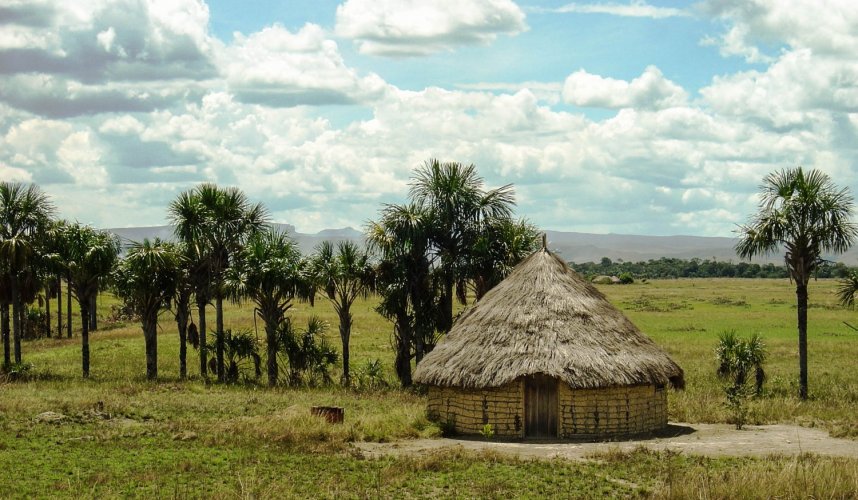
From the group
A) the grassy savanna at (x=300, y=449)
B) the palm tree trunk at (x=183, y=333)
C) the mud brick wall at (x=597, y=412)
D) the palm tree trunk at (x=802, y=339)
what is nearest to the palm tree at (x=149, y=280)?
the palm tree trunk at (x=183, y=333)

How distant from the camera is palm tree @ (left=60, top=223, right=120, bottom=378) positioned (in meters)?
35.7

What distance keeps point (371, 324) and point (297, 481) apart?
44020 mm

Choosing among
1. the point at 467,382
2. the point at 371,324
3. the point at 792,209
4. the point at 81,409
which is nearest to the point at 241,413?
the point at 81,409

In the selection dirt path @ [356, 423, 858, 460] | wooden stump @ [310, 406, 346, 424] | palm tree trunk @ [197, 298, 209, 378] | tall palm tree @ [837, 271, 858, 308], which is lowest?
dirt path @ [356, 423, 858, 460]

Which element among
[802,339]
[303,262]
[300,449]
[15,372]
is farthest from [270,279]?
[802,339]

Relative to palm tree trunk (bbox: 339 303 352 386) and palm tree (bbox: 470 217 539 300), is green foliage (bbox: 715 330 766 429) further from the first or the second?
palm tree trunk (bbox: 339 303 352 386)

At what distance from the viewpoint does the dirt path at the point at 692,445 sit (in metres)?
21.5

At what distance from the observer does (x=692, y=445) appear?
73.9 ft

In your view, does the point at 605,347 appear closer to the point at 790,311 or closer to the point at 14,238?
the point at 14,238

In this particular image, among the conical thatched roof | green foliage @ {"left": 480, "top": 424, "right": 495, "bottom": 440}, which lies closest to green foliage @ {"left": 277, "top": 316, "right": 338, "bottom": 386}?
the conical thatched roof

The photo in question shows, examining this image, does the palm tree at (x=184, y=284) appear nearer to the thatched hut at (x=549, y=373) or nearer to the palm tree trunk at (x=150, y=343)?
the palm tree trunk at (x=150, y=343)

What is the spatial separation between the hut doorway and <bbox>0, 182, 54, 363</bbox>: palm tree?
20765mm

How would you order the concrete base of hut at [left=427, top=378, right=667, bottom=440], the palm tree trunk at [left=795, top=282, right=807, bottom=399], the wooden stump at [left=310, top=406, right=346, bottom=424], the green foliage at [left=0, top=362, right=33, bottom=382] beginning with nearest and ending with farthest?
1. the wooden stump at [left=310, top=406, right=346, bottom=424]
2. the concrete base of hut at [left=427, top=378, right=667, bottom=440]
3. the palm tree trunk at [left=795, top=282, right=807, bottom=399]
4. the green foliage at [left=0, top=362, right=33, bottom=382]

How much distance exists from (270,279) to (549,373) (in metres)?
14.4
